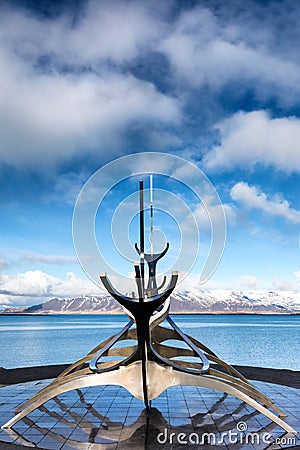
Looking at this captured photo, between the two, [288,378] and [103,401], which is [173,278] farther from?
[288,378]

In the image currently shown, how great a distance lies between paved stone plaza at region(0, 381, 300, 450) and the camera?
9.73 meters

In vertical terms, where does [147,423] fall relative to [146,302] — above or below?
below

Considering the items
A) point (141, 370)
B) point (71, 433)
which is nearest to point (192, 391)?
point (141, 370)

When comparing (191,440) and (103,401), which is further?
(103,401)

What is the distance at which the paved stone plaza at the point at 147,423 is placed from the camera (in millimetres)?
9727

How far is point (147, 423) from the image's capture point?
11.0 metres

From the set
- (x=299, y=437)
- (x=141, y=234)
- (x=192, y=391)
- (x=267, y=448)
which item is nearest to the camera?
(x=267, y=448)

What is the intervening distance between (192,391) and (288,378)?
14.7 ft

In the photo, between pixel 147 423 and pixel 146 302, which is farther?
pixel 147 423

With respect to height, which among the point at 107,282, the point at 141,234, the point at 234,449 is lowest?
the point at 234,449

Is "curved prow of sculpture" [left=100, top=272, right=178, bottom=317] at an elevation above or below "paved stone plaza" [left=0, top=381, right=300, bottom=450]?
above

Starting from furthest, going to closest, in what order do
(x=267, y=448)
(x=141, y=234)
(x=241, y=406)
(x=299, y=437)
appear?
(x=241, y=406), (x=141, y=234), (x=299, y=437), (x=267, y=448)

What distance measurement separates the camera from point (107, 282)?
980 cm

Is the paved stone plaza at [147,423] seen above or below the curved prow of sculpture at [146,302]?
below
